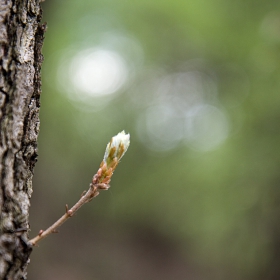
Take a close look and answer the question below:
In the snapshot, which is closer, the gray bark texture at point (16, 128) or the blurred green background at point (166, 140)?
the gray bark texture at point (16, 128)

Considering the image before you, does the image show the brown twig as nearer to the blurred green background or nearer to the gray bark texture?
the gray bark texture

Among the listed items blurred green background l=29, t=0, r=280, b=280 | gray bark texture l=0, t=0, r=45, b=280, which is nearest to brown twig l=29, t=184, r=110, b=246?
gray bark texture l=0, t=0, r=45, b=280

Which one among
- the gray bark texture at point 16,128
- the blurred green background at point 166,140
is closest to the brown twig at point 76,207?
the gray bark texture at point 16,128

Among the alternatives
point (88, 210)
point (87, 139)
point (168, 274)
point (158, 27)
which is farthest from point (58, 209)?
point (158, 27)

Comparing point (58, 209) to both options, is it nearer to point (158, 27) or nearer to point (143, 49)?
point (143, 49)

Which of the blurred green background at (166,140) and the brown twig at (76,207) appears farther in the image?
the blurred green background at (166,140)

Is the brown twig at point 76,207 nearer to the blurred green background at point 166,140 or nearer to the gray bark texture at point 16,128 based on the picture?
the gray bark texture at point 16,128
